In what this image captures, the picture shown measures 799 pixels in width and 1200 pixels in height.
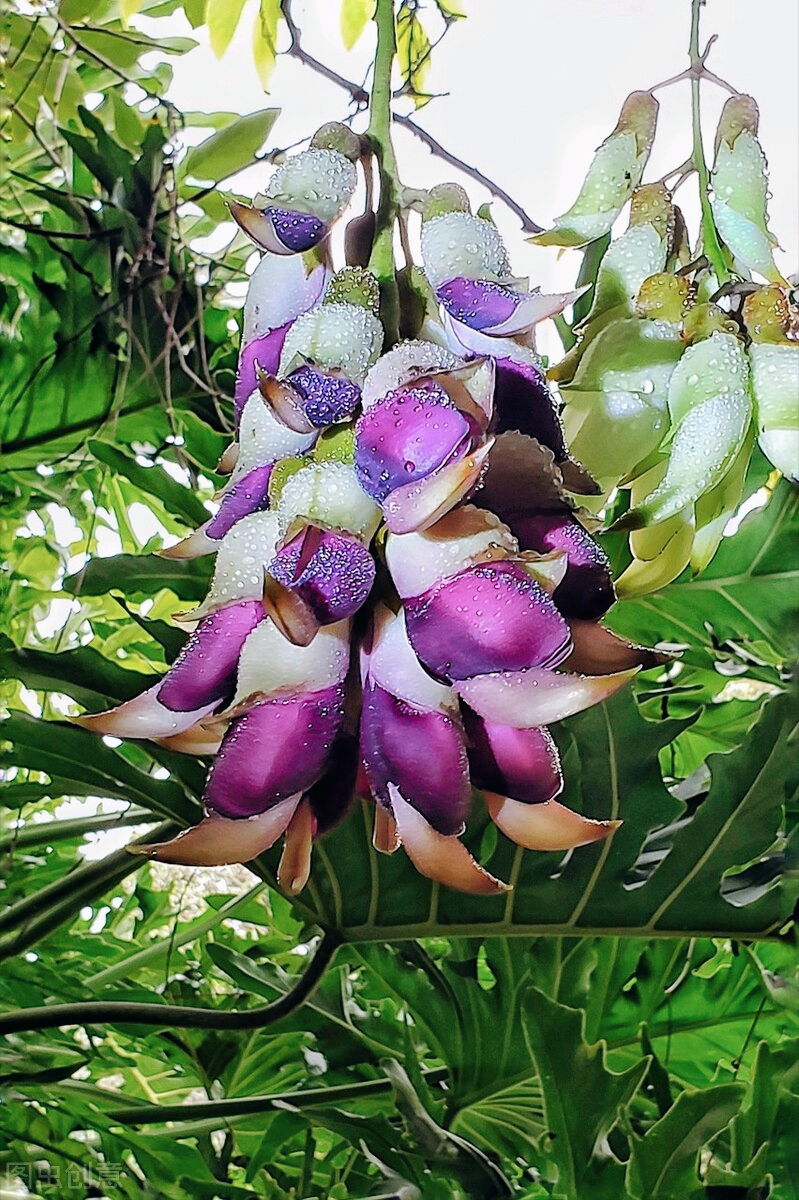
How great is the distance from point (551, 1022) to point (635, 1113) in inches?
4.6

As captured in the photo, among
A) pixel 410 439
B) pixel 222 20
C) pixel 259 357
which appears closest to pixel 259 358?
pixel 259 357

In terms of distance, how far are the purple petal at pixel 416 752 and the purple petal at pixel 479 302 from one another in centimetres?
13

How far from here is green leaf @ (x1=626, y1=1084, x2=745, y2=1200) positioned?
1.49 ft

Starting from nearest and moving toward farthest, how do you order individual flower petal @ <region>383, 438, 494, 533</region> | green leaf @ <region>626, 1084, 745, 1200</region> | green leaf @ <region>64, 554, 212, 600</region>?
individual flower petal @ <region>383, 438, 494, 533</region>, green leaf @ <region>626, 1084, 745, 1200</region>, green leaf @ <region>64, 554, 212, 600</region>

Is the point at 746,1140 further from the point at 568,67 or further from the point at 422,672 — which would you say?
the point at 568,67

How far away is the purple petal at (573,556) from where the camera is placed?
371 millimetres

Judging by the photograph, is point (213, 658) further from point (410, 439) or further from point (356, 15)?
point (356, 15)

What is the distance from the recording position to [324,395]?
0.35 m

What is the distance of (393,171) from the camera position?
41 centimetres

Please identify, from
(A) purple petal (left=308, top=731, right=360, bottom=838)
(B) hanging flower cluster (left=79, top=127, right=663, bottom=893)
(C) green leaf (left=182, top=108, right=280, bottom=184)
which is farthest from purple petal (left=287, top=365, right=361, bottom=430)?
(C) green leaf (left=182, top=108, right=280, bottom=184)

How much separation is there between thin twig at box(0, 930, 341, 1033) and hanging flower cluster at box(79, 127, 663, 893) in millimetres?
147

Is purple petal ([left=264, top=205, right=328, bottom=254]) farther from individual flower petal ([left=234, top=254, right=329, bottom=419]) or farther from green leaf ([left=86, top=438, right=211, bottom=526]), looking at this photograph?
green leaf ([left=86, top=438, right=211, bottom=526])

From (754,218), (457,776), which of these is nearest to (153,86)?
(754,218)

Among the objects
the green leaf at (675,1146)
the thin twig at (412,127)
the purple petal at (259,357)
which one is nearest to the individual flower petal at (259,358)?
the purple petal at (259,357)
